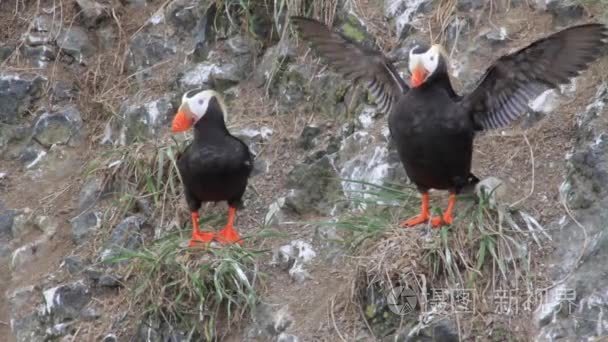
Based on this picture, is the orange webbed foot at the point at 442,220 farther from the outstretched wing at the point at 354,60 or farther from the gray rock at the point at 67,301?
the gray rock at the point at 67,301

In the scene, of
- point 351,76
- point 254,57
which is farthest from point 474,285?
point 254,57

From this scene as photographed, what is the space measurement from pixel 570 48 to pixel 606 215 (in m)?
0.82

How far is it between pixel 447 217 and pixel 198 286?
1.33 m

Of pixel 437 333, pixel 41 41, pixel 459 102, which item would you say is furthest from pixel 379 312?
pixel 41 41

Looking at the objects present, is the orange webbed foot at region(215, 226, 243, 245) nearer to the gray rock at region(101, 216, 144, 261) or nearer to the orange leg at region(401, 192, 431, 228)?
the gray rock at region(101, 216, 144, 261)

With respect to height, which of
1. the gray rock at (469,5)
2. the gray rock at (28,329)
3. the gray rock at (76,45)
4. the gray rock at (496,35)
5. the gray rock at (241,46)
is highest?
the gray rock at (469,5)

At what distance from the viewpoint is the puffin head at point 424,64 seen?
4.91m

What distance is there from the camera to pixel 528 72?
5.05 metres

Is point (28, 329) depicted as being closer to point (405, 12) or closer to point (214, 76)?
point (214, 76)

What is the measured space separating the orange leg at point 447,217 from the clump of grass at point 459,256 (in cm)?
4

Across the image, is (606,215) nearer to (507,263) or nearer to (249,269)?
(507,263)

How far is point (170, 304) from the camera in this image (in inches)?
213

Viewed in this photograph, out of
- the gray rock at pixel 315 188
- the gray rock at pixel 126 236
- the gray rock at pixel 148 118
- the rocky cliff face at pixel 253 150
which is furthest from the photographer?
the gray rock at pixel 148 118

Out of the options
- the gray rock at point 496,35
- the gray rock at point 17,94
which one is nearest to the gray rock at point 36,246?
the gray rock at point 17,94
